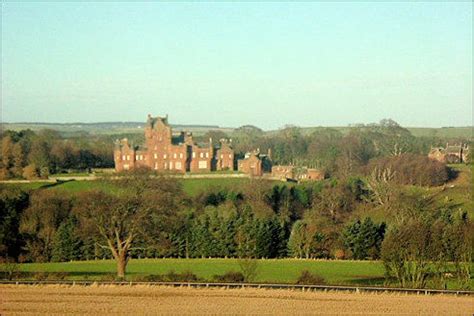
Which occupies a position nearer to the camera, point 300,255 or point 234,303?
point 234,303

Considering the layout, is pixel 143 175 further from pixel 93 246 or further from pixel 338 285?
pixel 338 285

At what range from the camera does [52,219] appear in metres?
58.9

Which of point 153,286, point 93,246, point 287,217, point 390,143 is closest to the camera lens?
point 153,286

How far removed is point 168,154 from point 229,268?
5587cm

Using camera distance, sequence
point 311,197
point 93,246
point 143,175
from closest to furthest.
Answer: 1. point 93,246
2. point 143,175
3. point 311,197

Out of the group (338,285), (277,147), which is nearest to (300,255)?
(338,285)

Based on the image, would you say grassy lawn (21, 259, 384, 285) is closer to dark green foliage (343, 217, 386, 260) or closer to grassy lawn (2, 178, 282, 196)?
dark green foliage (343, 217, 386, 260)

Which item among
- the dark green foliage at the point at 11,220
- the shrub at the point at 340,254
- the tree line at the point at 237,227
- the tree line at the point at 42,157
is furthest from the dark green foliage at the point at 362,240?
the tree line at the point at 42,157

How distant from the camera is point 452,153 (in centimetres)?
11538

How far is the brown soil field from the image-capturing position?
28.2m

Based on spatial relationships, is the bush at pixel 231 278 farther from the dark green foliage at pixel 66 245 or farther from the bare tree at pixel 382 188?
the bare tree at pixel 382 188

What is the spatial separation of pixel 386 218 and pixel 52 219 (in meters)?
26.0

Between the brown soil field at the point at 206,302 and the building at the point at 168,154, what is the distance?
225ft

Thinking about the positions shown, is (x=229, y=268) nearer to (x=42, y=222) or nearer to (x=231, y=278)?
(x=231, y=278)
